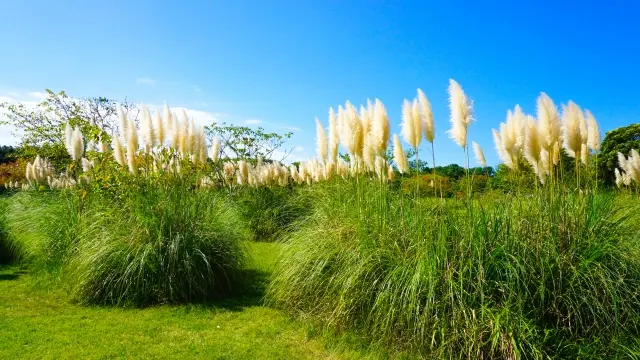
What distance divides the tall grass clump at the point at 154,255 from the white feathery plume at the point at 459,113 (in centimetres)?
296

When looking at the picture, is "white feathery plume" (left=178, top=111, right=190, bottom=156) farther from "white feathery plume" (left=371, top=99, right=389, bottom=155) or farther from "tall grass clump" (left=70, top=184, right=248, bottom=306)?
"white feathery plume" (left=371, top=99, right=389, bottom=155)

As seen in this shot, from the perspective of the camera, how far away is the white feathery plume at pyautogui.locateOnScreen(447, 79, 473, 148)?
3775 millimetres

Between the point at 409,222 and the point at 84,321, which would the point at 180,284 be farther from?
the point at 409,222

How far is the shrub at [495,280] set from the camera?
3100 millimetres

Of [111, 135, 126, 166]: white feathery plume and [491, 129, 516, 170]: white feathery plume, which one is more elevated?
[111, 135, 126, 166]: white feathery plume

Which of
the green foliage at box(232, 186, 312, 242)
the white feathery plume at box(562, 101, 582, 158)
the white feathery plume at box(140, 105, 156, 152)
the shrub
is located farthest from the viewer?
the green foliage at box(232, 186, 312, 242)

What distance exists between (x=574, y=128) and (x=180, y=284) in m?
4.21

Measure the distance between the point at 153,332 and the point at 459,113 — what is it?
3428 mm

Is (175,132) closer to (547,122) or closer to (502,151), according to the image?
(502,151)

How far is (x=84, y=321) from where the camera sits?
4574 mm

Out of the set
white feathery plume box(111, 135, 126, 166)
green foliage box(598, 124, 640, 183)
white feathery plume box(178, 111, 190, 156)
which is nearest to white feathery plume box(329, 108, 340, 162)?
white feathery plume box(178, 111, 190, 156)

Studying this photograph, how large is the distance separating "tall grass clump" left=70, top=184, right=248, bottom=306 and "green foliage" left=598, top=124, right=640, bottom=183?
17.4 metres

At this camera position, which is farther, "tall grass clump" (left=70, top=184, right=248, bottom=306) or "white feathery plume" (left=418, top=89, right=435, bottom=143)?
"tall grass clump" (left=70, top=184, right=248, bottom=306)

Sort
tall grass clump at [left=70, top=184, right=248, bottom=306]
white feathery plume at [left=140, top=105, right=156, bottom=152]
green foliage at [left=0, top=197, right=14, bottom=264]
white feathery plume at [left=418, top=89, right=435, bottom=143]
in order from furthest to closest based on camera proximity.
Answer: green foliage at [left=0, top=197, right=14, bottom=264]
white feathery plume at [left=140, top=105, right=156, bottom=152]
tall grass clump at [left=70, top=184, right=248, bottom=306]
white feathery plume at [left=418, top=89, right=435, bottom=143]
